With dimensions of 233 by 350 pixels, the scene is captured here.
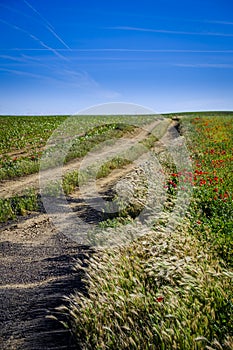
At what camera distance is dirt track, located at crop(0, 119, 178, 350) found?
4.23 metres

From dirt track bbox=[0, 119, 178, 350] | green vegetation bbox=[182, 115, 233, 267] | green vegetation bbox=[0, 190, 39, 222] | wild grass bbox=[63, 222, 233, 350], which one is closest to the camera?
wild grass bbox=[63, 222, 233, 350]

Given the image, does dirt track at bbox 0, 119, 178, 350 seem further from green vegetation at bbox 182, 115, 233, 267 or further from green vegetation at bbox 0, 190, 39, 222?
green vegetation at bbox 182, 115, 233, 267

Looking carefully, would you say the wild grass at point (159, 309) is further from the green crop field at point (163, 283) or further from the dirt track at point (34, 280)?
the dirt track at point (34, 280)

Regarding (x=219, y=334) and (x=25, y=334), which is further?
(x=25, y=334)

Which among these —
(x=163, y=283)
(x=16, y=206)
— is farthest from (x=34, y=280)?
(x=16, y=206)

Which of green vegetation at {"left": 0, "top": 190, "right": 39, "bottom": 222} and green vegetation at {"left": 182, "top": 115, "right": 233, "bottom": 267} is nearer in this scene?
green vegetation at {"left": 182, "top": 115, "right": 233, "bottom": 267}

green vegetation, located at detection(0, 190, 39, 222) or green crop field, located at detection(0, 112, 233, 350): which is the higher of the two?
green crop field, located at detection(0, 112, 233, 350)

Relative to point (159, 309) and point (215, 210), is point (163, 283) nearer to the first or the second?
point (159, 309)

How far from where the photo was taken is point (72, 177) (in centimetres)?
1252

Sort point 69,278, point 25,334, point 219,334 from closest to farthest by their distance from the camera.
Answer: point 219,334 < point 25,334 < point 69,278

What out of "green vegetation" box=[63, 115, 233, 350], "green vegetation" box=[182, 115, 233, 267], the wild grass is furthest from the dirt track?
"green vegetation" box=[182, 115, 233, 267]

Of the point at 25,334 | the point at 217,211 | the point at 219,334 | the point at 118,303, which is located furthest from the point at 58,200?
the point at 219,334

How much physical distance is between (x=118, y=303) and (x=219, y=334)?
42.9 inches

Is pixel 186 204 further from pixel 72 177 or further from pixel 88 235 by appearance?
pixel 72 177
